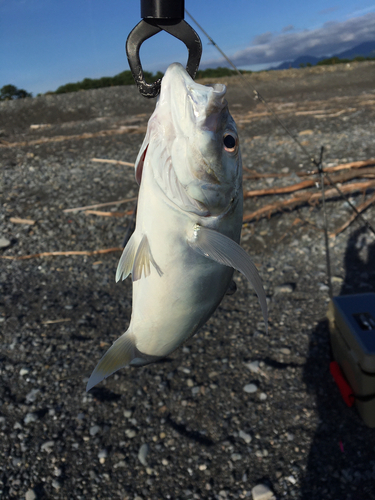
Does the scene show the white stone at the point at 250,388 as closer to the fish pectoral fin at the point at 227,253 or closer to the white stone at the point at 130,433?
the white stone at the point at 130,433

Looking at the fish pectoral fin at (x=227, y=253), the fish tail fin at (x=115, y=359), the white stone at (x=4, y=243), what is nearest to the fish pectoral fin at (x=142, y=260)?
the fish pectoral fin at (x=227, y=253)

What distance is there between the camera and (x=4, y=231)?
6.96 m

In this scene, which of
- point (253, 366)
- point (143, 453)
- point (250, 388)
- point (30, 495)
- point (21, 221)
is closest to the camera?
point (30, 495)

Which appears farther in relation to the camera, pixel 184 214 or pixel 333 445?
pixel 333 445

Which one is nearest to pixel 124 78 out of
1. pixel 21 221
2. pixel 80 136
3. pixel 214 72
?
pixel 214 72

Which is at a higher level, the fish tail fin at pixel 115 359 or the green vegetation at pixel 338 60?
the fish tail fin at pixel 115 359

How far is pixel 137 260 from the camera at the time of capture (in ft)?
4.83

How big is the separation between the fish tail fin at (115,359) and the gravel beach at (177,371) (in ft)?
7.38

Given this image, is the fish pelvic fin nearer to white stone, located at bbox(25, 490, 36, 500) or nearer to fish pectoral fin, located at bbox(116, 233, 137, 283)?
fish pectoral fin, located at bbox(116, 233, 137, 283)

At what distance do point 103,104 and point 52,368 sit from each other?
12.0 meters

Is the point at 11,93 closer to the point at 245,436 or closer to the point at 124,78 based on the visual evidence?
the point at 124,78

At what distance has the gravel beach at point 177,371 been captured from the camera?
3365mm

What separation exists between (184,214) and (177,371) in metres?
3.21

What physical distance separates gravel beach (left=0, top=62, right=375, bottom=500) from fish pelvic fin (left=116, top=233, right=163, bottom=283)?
8.63ft
